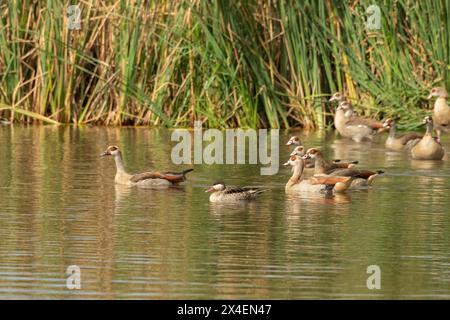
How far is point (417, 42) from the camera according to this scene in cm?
2041

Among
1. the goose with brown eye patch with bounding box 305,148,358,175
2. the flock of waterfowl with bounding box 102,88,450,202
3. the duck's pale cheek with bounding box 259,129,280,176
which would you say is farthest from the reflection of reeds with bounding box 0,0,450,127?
the goose with brown eye patch with bounding box 305,148,358,175

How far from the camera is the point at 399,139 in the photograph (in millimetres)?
19031

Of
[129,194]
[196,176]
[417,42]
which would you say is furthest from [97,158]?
[417,42]

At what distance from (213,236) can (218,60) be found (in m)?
8.94

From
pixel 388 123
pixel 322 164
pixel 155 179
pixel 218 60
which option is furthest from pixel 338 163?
pixel 218 60

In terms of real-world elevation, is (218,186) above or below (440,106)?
below

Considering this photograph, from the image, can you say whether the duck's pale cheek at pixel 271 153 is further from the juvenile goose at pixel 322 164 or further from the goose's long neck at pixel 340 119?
the goose's long neck at pixel 340 119

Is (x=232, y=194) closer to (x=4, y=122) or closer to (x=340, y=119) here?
(x=340, y=119)

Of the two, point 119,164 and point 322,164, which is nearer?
point 119,164

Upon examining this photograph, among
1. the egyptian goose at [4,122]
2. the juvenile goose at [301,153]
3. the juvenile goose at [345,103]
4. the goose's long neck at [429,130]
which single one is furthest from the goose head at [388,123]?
the egyptian goose at [4,122]

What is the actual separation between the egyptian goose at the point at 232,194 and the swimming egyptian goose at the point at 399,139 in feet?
18.3

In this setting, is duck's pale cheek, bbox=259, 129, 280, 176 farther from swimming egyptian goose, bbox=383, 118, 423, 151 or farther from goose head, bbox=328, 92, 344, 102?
swimming egyptian goose, bbox=383, 118, 423, 151

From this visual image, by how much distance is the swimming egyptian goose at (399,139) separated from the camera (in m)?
18.8
